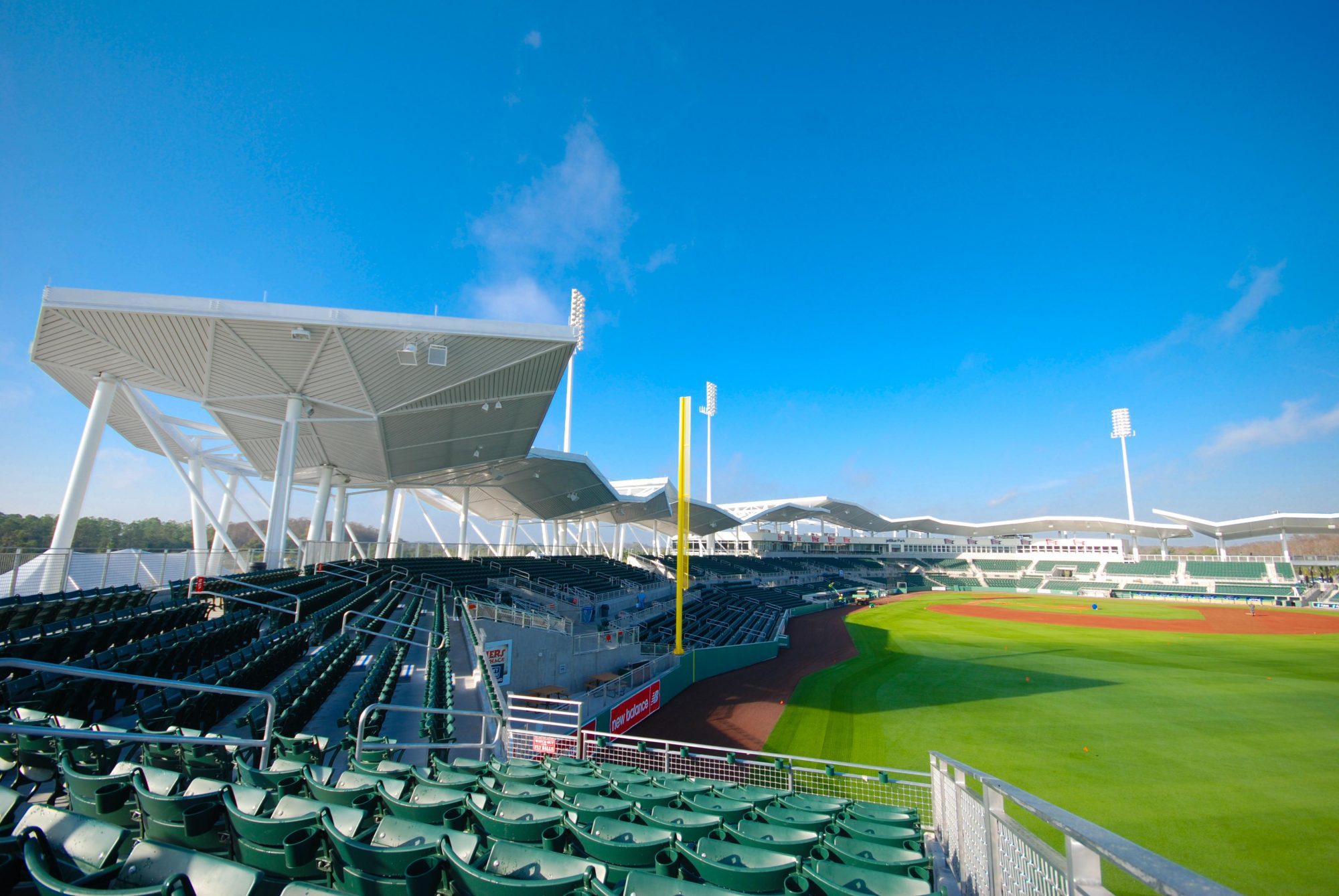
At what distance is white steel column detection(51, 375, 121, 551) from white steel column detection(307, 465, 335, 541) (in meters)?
13.3

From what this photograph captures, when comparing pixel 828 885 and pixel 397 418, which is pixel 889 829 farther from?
pixel 397 418

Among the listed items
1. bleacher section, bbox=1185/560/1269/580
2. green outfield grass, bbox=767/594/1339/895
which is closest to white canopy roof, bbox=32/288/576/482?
green outfield grass, bbox=767/594/1339/895

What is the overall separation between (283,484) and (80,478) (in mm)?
5225

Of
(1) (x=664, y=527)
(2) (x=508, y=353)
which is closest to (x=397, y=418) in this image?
(2) (x=508, y=353)

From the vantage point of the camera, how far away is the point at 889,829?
5043 mm

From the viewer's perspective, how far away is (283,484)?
20938mm

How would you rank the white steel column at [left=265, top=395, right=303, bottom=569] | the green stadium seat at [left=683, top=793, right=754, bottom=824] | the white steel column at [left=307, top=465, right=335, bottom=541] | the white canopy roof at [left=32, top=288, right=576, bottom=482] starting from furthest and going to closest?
the white steel column at [left=307, top=465, right=335, bottom=541], the white steel column at [left=265, top=395, right=303, bottom=569], the white canopy roof at [left=32, top=288, right=576, bottom=482], the green stadium seat at [left=683, top=793, right=754, bottom=824]

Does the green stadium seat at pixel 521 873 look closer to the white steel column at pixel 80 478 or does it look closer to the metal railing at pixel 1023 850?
the metal railing at pixel 1023 850

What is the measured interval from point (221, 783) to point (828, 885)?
11.1ft

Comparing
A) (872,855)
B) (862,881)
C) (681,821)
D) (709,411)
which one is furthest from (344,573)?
(709,411)

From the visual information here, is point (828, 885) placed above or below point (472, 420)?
below

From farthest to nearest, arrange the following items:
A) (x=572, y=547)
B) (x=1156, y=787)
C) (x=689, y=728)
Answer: (x=572, y=547) → (x=689, y=728) → (x=1156, y=787)

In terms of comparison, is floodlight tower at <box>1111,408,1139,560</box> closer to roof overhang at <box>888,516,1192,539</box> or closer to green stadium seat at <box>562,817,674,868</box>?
roof overhang at <box>888,516,1192,539</box>

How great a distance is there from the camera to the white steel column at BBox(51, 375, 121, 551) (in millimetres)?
17531
